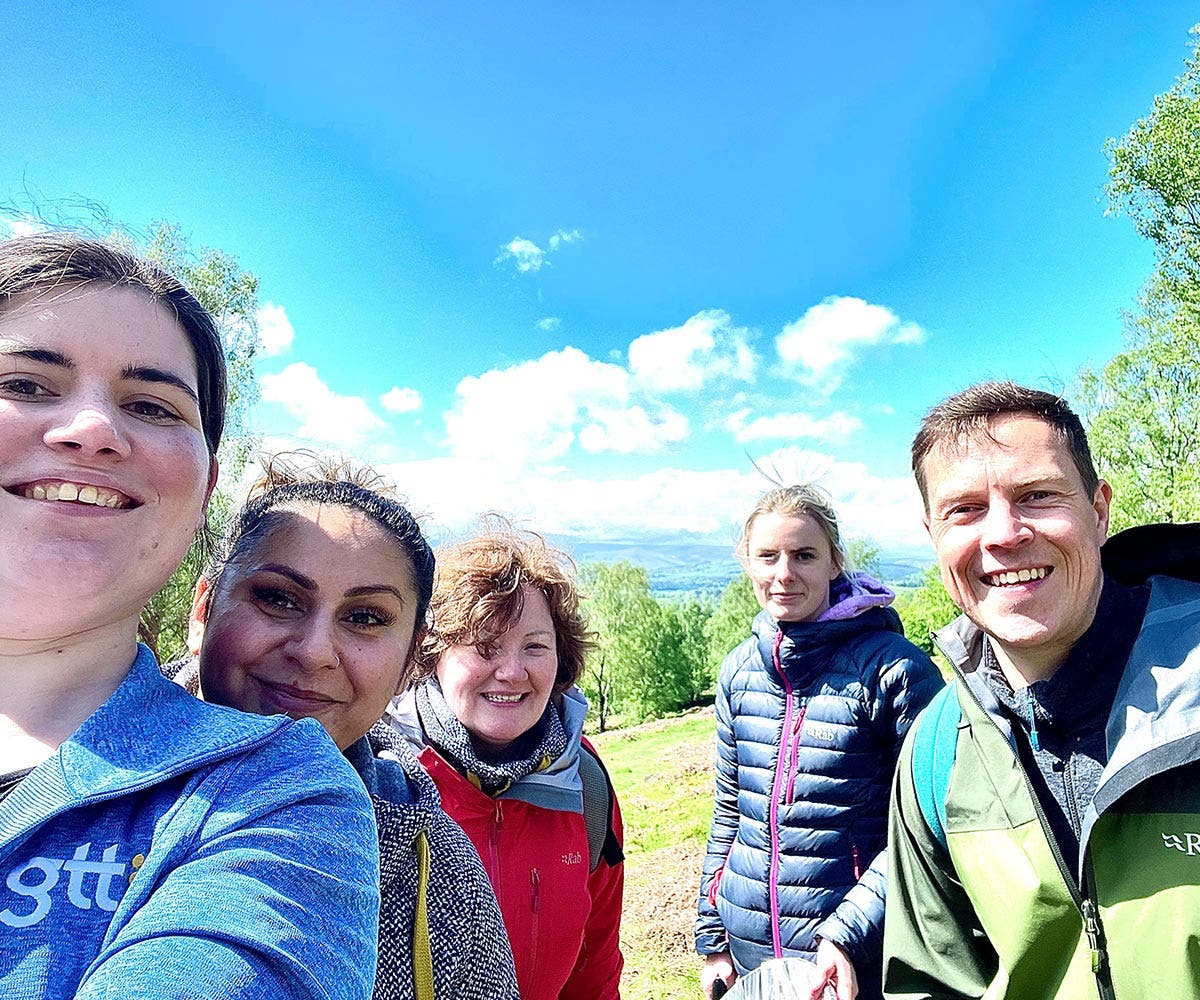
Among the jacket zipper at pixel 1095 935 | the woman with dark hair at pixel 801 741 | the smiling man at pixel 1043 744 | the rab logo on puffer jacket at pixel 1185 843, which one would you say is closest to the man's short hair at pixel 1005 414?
the smiling man at pixel 1043 744

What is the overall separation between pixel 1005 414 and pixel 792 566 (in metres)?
2.11

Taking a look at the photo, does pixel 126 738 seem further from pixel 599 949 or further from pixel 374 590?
pixel 599 949

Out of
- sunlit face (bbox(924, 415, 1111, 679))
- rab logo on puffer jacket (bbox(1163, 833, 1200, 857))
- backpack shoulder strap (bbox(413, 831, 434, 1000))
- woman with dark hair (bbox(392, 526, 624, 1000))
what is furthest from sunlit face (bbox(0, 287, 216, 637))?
rab logo on puffer jacket (bbox(1163, 833, 1200, 857))

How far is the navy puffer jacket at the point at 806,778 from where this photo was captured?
3938mm

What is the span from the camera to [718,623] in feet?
180

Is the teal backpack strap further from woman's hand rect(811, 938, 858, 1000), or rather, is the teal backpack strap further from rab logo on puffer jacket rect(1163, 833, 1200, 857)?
woman's hand rect(811, 938, 858, 1000)

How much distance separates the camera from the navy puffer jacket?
394 cm

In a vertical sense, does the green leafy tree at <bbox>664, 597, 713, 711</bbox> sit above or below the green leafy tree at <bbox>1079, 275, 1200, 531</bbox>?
below

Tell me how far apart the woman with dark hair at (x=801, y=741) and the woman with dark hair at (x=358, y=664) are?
227 cm

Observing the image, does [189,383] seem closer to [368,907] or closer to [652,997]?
[368,907]

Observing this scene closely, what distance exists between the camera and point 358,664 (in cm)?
202

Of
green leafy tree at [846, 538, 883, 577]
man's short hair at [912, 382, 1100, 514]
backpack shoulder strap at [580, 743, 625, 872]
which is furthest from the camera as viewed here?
green leafy tree at [846, 538, 883, 577]

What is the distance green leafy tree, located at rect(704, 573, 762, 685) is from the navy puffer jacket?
156ft

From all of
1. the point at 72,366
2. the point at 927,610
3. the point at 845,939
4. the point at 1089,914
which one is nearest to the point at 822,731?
the point at 845,939
